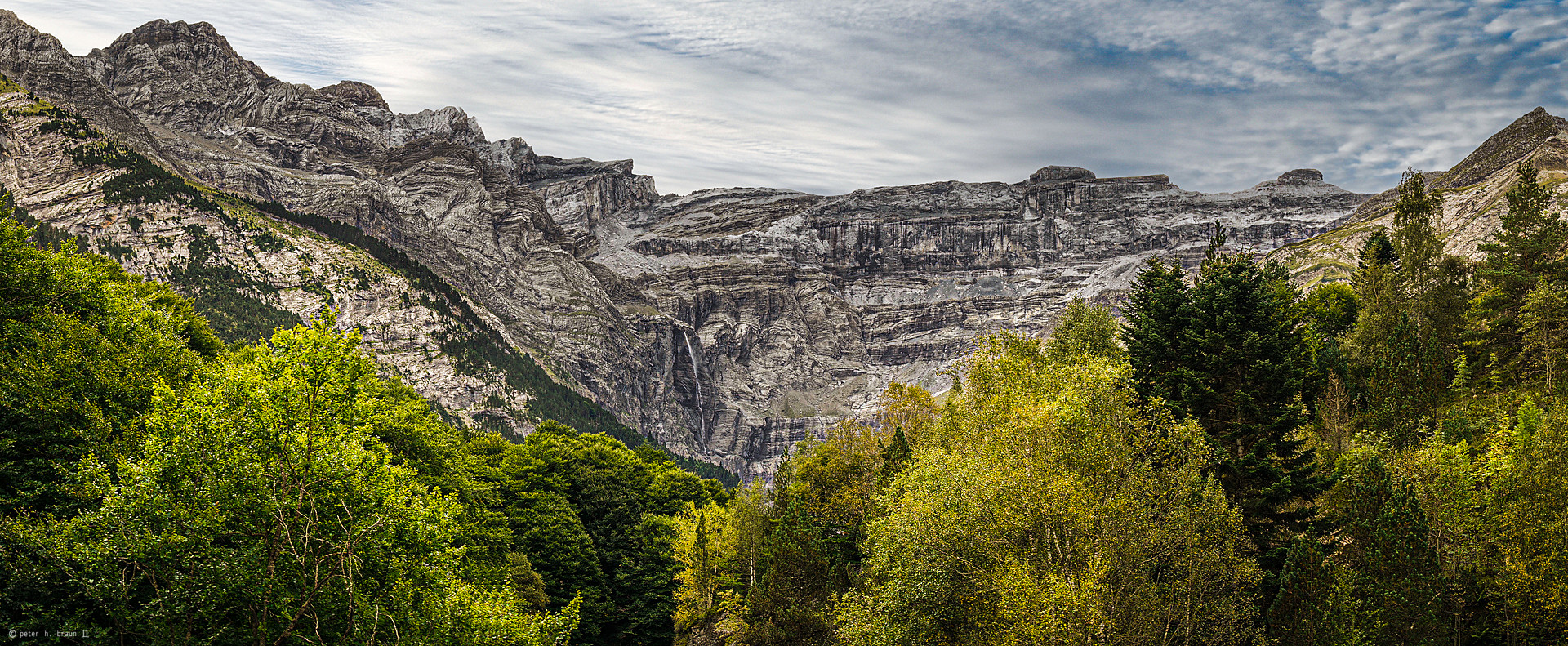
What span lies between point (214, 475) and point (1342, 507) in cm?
4142

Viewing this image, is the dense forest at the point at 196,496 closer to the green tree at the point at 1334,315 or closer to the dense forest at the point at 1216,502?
the dense forest at the point at 1216,502

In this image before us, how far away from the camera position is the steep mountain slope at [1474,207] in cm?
12936

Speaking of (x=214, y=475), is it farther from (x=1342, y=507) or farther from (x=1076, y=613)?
(x=1342, y=507)

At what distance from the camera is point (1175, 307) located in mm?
40844

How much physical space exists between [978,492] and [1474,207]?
6730 inches

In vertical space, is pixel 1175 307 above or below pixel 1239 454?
above

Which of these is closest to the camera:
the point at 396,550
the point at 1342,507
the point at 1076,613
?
the point at 396,550

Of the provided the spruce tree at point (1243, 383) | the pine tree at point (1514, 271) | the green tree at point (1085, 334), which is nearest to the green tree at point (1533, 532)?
the spruce tree at point (1243, 383)

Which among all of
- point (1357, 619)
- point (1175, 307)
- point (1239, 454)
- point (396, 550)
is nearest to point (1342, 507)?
point (1239, 454)

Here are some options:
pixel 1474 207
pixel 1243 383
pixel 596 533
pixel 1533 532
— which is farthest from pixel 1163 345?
Result: pixel 1474 207

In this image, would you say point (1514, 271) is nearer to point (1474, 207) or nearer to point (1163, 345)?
point (1163, 345)

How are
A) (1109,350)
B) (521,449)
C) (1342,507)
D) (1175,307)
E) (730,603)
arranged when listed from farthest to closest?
(521,449) → (730,603) → (1109,350) → (1175,307) → (1342,507)

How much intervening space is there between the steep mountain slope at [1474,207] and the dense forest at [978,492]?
84.5 m

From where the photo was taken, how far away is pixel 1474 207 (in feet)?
490
